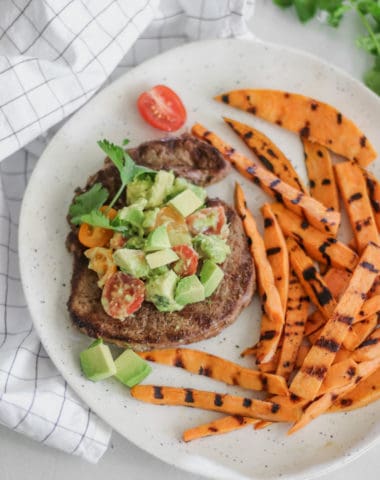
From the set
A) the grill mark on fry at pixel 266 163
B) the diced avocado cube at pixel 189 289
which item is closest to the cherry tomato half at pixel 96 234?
the diced avocado cube at pixel 189 289

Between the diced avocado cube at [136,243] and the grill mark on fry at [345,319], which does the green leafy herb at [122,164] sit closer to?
the diced avocado cube at [136,243]

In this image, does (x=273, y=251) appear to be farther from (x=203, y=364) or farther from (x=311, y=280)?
(x=203, y=364)

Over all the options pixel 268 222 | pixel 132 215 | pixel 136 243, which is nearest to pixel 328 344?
pixel 268 222

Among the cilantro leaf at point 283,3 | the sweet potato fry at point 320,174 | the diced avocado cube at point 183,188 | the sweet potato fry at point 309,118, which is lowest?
the diced avocado cube at point 183,188

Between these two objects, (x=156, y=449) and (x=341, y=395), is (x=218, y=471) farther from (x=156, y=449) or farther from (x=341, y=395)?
(x=341, y=395)

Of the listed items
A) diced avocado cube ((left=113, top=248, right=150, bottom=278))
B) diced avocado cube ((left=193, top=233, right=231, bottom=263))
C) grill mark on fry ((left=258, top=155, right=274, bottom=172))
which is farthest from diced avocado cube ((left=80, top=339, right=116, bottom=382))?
grill mark on fry ((left=258, top=155, right=274, bottom=172))

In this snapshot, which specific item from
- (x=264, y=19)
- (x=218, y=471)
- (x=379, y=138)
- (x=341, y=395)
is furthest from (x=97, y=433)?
(x=264, y=19)
